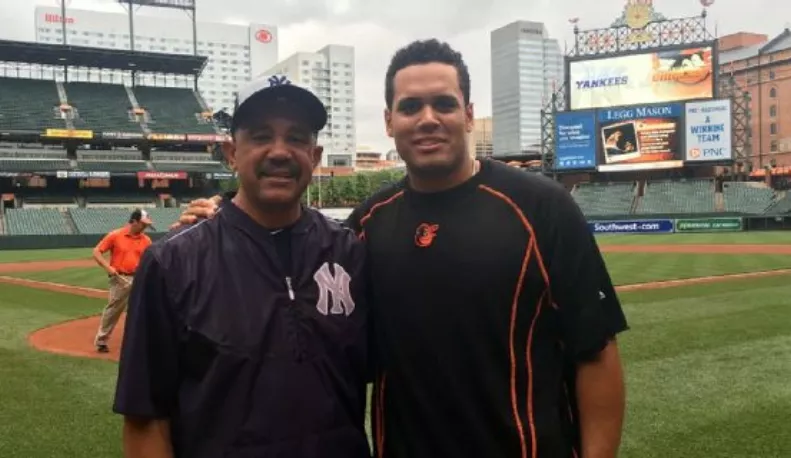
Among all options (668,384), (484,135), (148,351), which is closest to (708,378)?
(668,384)

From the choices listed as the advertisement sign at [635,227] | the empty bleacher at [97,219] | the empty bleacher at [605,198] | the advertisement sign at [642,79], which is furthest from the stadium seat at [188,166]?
the advertisement sign at [635,227]

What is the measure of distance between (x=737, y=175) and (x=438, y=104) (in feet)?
190

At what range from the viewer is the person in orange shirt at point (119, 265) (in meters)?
9.99

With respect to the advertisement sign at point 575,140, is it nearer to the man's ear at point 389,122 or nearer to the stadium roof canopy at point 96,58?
the stadium roof canopy at point 96,58

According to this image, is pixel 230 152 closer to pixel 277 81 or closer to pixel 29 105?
pixel 277 81

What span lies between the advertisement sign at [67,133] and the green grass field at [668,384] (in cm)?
3929

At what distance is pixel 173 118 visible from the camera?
5600 cm

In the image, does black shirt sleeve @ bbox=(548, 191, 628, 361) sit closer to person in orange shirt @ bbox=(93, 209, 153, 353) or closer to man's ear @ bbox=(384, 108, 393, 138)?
man's ear @ bbox=(384, 108, 393, 138)

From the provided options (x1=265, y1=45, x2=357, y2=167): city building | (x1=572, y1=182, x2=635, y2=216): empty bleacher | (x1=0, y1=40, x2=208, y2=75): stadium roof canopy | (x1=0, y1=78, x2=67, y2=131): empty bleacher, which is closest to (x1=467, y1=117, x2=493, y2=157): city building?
(x1=265, y1=45, x2=357, y2=167): city building

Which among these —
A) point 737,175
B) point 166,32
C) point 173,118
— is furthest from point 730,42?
point 166,32

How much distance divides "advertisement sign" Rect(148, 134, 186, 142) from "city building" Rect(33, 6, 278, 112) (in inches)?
2082

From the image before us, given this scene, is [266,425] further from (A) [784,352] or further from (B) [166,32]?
(B) [166,32]

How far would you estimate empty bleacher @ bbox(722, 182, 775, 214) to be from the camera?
144ft

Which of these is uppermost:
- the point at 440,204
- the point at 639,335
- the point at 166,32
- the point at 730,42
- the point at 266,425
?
the point at 166,32
